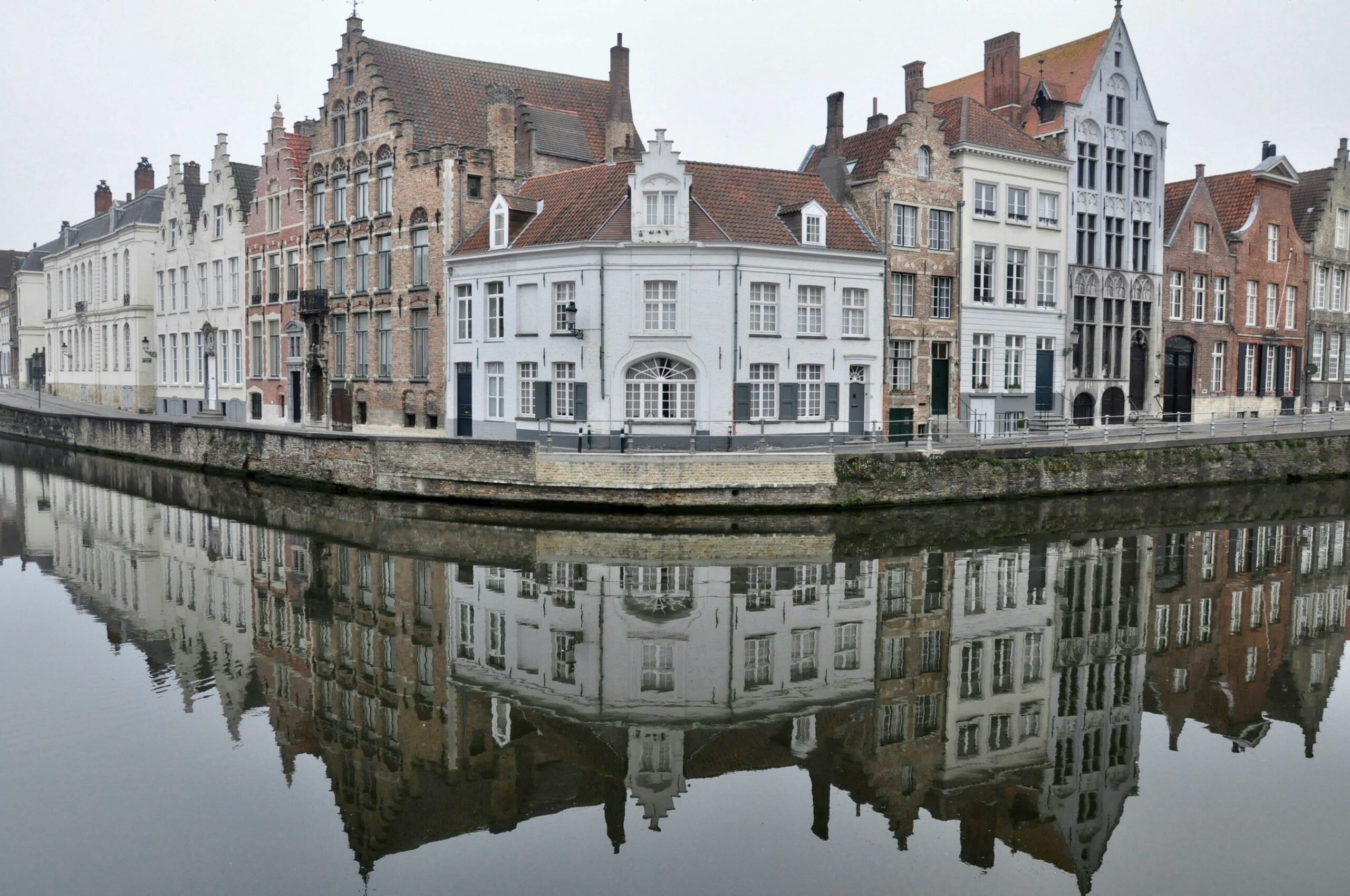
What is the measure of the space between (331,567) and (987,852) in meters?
13.6

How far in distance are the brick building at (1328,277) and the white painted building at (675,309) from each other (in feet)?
80.4

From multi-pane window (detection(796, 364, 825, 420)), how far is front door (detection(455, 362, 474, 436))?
9.44 meters

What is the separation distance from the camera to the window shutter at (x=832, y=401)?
95.8 feet

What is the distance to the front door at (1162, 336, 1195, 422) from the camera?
39312 mm

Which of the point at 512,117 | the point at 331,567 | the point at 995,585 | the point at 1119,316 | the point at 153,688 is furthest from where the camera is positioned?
the point at 1119,316

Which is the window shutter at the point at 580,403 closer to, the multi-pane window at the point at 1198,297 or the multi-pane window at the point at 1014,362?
the multi-pane window at the point at 1014,362

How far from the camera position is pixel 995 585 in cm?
1773

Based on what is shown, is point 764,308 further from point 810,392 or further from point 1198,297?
point 1198,297

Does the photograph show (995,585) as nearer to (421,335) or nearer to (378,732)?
(378,732)

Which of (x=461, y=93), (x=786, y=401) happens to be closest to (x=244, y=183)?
(x=461, y=93)

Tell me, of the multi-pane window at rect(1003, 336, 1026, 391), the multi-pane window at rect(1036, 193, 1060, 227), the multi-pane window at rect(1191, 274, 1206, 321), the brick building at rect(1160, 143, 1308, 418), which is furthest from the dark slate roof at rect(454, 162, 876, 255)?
the multi-pane window at rect(1191, 274, 1206, 321)

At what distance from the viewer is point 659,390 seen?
2759 cm

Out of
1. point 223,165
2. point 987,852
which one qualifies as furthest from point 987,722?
point 223,165

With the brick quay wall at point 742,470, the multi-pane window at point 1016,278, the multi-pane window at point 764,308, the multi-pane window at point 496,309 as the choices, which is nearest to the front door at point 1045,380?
the multi-pane window at point 1016,278
